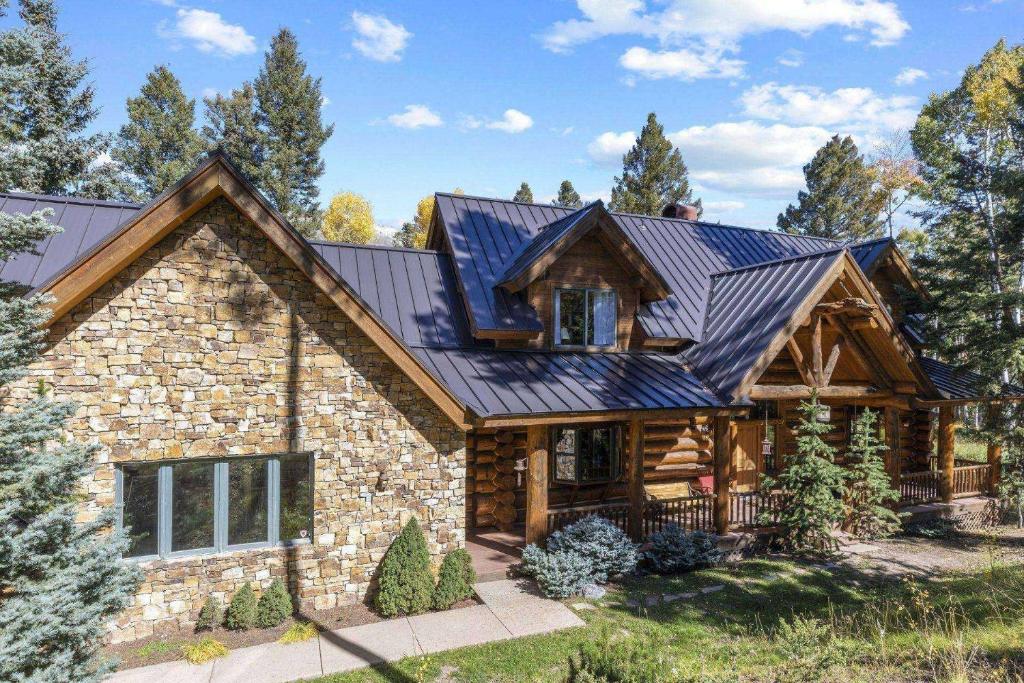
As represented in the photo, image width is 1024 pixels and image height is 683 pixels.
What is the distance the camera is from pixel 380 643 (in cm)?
921

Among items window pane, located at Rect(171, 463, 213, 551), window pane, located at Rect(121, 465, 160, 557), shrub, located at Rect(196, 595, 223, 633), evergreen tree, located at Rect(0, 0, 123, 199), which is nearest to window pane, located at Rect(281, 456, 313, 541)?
window pane, located at Rect(171, 463, 213, 551)

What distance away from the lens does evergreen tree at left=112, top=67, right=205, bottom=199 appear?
4069 centimetres

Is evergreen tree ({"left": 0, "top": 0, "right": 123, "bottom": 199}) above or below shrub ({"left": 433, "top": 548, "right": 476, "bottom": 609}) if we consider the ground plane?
above

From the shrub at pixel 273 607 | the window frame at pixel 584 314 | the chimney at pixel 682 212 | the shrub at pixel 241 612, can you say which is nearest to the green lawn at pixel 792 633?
the shrub at pixel 273 607

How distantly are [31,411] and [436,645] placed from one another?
6.28 metres

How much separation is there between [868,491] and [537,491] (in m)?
8.37

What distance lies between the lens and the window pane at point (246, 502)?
32.7 ft

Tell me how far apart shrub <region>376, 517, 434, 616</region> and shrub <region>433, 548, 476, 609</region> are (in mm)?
193

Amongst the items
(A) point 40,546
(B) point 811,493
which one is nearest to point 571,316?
(B) point 811,493

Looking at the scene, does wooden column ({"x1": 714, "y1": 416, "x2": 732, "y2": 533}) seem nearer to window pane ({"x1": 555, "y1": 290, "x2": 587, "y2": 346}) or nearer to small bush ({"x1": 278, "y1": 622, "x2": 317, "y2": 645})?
window pane ({"x1": 555, "y1": 290, "x2": 587, "y2": 346})

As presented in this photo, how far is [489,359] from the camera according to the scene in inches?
535

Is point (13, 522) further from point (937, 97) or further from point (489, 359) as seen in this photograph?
point (937, 97)

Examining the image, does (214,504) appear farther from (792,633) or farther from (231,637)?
(792,633)

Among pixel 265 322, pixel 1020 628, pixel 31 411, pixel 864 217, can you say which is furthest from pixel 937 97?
pixel 31 411
